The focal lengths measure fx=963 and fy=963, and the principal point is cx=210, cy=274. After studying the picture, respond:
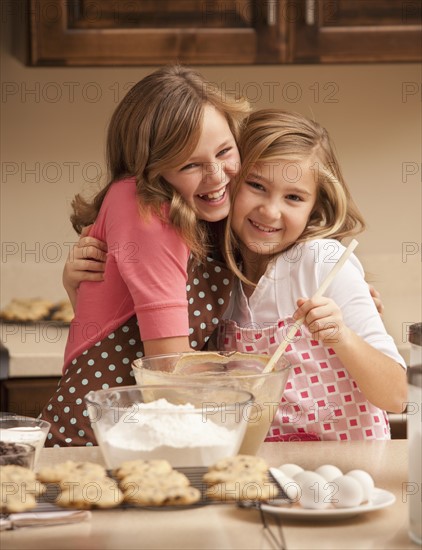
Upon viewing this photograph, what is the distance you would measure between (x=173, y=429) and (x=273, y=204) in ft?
2.12

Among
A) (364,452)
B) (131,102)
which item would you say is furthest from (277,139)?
(364,452)

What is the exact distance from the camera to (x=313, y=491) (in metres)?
0.96

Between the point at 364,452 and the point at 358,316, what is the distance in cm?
34

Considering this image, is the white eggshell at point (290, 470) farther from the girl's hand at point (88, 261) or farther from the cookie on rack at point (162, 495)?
the girl's hand at point (88, 261)

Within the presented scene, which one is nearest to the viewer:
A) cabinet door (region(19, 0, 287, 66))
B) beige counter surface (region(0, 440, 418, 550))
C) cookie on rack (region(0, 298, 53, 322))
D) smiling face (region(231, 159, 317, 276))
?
beige counter surface (region(0, 440, 418, 550))

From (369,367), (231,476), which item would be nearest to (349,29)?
(369,367)

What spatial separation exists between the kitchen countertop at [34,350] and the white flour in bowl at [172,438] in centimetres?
119

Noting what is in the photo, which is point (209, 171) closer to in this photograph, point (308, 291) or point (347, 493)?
point (308, 291)

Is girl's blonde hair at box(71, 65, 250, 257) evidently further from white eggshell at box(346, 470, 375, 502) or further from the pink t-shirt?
white eggshell at box(346, 470, 375, 502)

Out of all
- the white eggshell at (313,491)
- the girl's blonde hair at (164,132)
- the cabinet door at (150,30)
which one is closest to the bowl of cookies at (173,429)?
the white eggshell at (313,491)

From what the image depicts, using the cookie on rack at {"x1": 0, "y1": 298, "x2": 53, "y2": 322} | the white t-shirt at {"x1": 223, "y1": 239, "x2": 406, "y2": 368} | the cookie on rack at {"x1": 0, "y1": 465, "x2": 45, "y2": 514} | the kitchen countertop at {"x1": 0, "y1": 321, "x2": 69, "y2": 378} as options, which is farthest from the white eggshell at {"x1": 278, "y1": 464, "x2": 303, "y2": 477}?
the cookie on rack at {"x1": 0, "y1": 298, "x2": 53, "y2": 322}

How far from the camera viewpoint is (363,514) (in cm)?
97

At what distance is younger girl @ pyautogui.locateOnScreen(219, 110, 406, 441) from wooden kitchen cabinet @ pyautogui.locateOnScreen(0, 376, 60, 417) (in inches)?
29.4

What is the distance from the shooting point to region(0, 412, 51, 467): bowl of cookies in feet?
3.70
